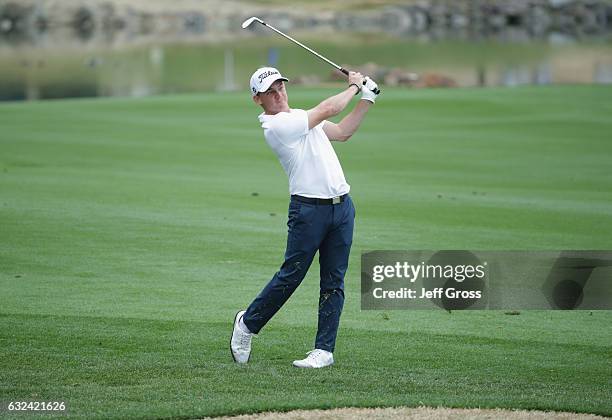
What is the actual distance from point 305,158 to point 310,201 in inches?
12.3

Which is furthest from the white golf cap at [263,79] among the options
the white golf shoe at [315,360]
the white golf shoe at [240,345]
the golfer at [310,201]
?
the white golf shoe at [315,360]

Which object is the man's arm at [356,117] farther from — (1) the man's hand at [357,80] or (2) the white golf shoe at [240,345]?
(2) the white golf shoe at [240,345]

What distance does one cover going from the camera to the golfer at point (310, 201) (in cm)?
881

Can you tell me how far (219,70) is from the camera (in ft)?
271

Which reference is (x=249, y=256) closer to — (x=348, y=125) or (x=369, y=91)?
(x=348, y=125)

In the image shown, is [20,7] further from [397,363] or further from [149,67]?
[397,363]

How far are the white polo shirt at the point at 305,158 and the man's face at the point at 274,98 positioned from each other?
9 centimetres

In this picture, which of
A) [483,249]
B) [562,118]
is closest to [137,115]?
[562,118]

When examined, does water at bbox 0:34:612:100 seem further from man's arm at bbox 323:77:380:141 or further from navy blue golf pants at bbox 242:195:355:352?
navy blue golf pants at bbox 242:195:355:352

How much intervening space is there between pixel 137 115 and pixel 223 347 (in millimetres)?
22614

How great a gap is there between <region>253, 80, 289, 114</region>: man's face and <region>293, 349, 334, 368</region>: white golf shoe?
5.85ft

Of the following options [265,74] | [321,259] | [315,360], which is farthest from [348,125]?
[315,360]

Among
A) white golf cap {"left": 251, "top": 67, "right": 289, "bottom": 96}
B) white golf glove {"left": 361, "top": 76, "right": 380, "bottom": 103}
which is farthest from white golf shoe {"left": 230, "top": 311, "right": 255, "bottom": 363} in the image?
white golf glove {"left": 361, "top": 76, "right": 380, "bottom": 103}

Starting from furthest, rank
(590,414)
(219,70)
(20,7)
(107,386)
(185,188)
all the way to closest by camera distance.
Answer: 1. (20,7)
2. (219,70)
3. (185,188)
4. (107,386)
5. (590,414)
